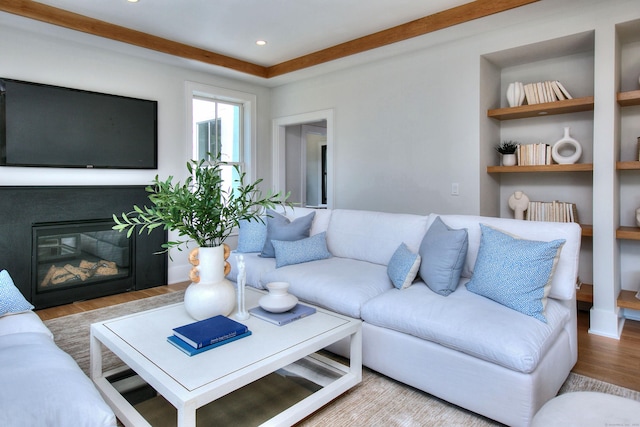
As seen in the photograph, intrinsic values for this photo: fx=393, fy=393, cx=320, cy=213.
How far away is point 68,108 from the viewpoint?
3607mm

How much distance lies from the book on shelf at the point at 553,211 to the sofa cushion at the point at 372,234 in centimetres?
140

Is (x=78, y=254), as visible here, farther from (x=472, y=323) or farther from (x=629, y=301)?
(x=629, y=301)

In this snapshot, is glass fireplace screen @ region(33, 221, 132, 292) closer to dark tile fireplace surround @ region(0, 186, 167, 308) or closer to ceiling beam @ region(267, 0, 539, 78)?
dark tile fireplace surround @ region(0, 186, 167, 308)

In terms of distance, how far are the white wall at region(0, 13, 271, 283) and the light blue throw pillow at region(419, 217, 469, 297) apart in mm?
3086

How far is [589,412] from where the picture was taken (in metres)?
1.19

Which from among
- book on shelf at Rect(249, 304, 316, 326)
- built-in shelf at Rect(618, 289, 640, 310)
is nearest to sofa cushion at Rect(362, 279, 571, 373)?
book on shelf at Rect(249, 304, 316, 326)

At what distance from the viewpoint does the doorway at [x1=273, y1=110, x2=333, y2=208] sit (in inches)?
191

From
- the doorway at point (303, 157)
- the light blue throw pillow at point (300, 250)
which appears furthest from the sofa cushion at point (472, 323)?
the doorway at point (303, 157)

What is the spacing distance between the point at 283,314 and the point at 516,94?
296 cm

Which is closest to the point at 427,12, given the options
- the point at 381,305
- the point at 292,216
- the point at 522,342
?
the point at 292,216

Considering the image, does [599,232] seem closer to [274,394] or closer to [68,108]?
[274,394]

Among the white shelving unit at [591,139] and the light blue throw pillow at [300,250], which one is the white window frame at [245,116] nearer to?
the light blue throw pillow at [300,250]

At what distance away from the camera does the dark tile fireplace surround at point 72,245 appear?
339cm

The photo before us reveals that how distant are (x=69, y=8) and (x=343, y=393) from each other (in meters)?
3.59
